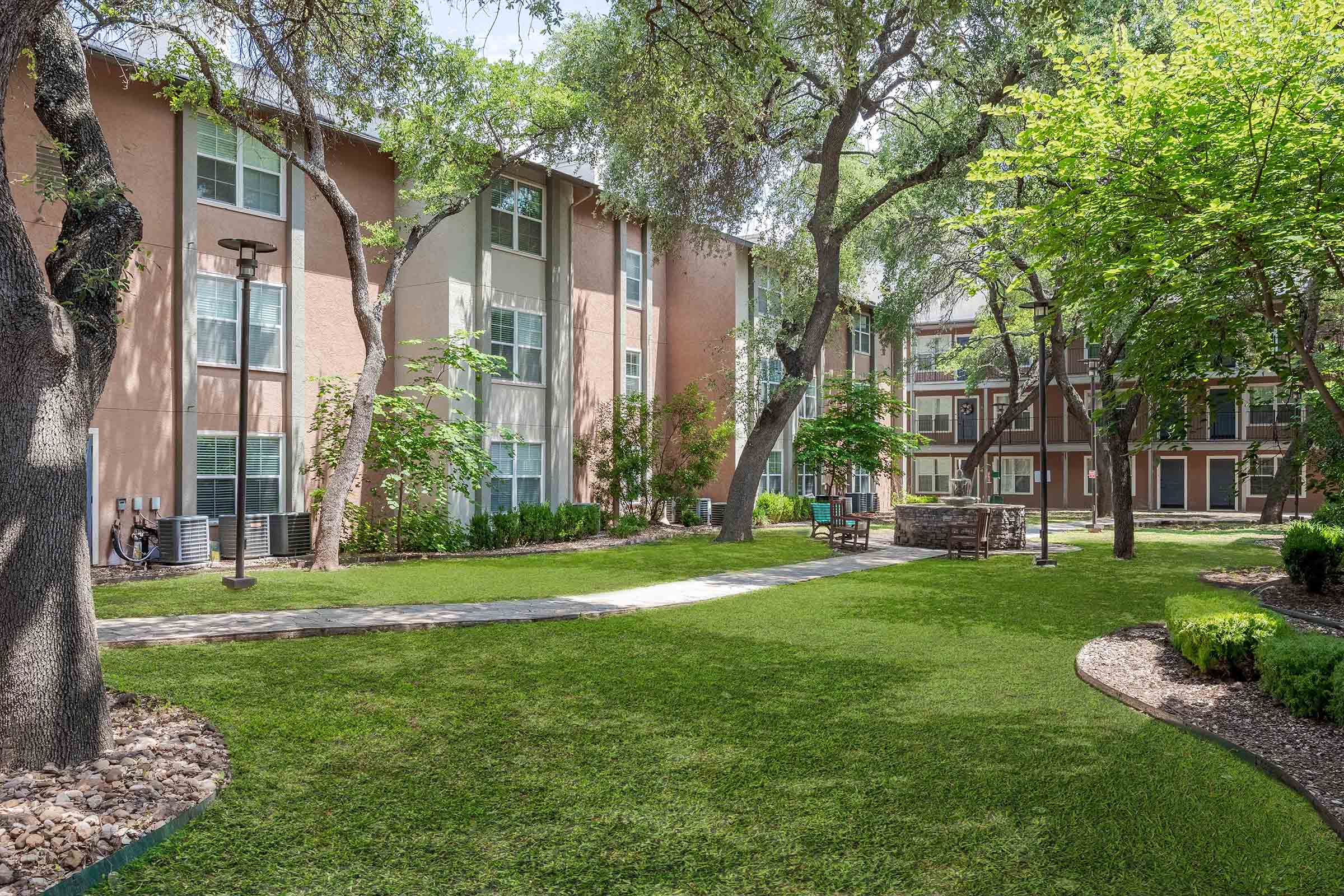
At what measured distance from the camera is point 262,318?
1736 centimetres

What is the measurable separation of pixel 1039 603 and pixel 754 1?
824 centimetres

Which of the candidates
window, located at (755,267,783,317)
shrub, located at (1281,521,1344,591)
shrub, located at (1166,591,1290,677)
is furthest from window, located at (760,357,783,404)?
shrub, located at (1166,591,1290,677)

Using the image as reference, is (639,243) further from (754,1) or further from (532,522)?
(754,1)

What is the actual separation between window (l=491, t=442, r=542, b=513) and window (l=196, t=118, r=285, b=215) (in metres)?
7.07

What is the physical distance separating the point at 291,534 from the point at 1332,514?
60.2 ft

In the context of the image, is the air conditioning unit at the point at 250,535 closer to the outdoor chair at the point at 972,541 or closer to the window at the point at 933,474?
the outdoor chair at the point at 972,541

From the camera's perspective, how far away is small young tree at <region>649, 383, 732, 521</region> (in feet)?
84.2

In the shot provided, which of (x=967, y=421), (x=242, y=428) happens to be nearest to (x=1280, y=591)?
(x=242, y=428)

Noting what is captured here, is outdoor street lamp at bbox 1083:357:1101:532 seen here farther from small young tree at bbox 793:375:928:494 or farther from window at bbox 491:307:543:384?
window at bbox 491:307:543:384

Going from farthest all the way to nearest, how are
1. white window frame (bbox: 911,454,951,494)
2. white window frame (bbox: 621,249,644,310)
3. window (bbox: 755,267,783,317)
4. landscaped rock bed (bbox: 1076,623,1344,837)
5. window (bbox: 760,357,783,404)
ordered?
white window frame (bbox: 911,454,951,494) → window (bbox: 760,357,783,404) → window (bbox: 755,267,783,317) → white window frame (bbox: 621,249,644,310) → landscaped rock bed (bbox: 1076,623,1344,837)

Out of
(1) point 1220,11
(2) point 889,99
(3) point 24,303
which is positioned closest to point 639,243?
(2) point 889,99

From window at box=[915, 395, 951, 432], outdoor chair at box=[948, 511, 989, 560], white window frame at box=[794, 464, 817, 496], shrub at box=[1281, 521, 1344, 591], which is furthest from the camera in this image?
window at box=[915, 395, 951, 432]

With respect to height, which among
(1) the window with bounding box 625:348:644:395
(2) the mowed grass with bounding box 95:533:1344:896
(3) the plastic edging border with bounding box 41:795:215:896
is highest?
(1) the window with bounding box 625:348:644:395

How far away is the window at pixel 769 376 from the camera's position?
3011 centimetres
